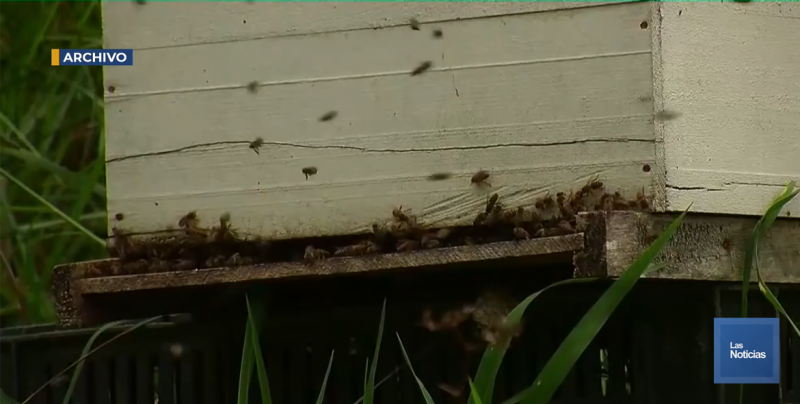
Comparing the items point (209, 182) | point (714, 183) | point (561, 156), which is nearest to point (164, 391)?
point (209, 182)

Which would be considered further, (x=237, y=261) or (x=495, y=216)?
(x=237, y=261)

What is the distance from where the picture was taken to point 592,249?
4.20ft

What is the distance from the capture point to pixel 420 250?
4.62 feet

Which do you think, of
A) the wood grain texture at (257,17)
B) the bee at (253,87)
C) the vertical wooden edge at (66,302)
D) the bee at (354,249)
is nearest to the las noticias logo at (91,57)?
the wood grain texture at (257,17)

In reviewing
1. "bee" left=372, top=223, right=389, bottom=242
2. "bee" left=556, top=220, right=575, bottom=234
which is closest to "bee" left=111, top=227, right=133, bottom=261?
"bee" left=372, top=223, right=389, bottom=242

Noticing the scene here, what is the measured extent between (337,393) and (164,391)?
31 cm

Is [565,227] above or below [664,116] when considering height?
below

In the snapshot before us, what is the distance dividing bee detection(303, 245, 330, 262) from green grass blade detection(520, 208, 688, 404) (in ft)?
1.13

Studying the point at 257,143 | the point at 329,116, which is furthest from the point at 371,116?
the point at 257,143

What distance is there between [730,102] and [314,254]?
54cm

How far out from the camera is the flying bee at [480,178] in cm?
143

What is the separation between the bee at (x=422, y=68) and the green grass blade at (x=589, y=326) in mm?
388

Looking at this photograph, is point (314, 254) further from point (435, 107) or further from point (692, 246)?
point (692, 246)

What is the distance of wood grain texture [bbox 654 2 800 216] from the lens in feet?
4.49
